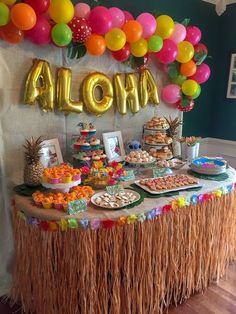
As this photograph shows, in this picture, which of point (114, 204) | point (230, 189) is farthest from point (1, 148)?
point (230, 189)

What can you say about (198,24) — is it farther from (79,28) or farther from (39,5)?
(39,5)

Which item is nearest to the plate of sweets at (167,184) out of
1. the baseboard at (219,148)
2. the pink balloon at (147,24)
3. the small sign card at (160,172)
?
the small sign card at (160,172)

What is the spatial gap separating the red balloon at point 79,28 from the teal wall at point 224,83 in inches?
78.9

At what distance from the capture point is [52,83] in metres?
1.84

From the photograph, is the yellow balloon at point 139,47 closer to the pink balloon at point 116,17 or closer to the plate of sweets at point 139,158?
the pink balloon at point 116,17

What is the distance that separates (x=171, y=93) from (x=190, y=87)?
0.17m

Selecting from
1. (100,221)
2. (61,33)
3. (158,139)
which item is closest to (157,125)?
(158,139)

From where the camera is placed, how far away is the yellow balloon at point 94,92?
78.7 inches

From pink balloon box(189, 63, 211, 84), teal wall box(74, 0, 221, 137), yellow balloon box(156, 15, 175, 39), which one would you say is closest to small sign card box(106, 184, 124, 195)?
yellow balloon box(156, 15, 175, 39)

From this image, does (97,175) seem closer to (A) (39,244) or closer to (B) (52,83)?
(A) (39,244)

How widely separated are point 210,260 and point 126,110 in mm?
1299

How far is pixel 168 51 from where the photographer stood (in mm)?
2129

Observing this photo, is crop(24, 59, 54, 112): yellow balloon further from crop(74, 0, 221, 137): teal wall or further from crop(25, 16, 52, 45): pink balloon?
crop(74, 0, 221, 137): teal wall

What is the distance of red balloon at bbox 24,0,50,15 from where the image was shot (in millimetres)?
1561
